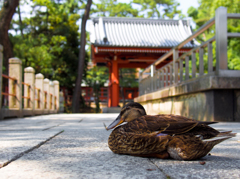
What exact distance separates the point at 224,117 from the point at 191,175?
130 inches

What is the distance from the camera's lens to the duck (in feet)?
4.93

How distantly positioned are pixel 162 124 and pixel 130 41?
1214 centimetres

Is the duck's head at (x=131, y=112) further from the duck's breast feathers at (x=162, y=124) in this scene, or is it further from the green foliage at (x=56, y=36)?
the green foliage at (x=56, y=36)

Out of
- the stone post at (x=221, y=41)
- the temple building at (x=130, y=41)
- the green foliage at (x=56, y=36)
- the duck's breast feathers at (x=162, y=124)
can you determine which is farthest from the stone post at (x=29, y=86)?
the green foliage at (x=56, y=36)

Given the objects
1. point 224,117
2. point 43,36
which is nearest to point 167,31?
point 43,36

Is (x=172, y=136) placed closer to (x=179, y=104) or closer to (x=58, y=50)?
(x=179, y=104)

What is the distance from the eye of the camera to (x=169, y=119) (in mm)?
1575

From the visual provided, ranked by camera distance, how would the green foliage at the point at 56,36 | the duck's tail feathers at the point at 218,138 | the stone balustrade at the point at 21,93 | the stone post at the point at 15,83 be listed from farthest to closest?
the green foliage at the point at 56,36
the stone post at the point at 15,83
the stone balustrade at the point at 21,93
the duck's tail feathers at the point at 218,138

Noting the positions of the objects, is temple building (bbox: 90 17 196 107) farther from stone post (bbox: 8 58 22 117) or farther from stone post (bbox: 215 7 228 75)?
stone post (bbox: 215 7 228 75)

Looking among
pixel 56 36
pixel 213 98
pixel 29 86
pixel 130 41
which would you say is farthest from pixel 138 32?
pixel 213 98

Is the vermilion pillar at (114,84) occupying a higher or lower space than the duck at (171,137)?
higher

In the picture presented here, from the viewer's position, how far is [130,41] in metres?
13.4

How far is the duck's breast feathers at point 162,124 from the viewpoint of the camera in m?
1.52

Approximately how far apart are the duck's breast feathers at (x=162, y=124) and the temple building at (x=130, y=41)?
35.6ft
